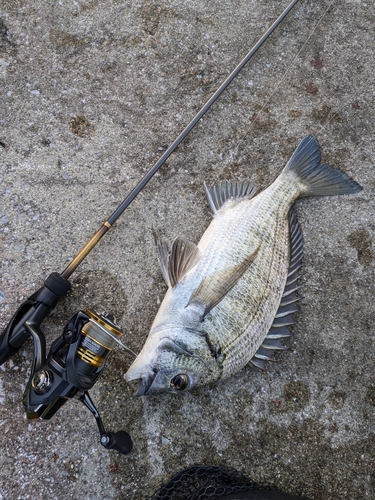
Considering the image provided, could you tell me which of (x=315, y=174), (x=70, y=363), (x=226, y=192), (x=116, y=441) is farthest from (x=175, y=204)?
(x=116, y=441)

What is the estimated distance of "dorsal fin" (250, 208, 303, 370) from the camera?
2.78 meters

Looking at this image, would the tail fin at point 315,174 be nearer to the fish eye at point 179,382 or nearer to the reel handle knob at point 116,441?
the fish eye at point 179,382

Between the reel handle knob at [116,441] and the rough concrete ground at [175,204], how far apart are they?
13.3 inches

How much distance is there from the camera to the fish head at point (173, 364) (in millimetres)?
2430

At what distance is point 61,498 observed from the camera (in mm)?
2547

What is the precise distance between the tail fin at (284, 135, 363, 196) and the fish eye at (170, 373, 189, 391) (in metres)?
1.63

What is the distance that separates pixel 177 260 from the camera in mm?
2734

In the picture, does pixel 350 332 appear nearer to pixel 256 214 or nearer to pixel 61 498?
pixel 256 214

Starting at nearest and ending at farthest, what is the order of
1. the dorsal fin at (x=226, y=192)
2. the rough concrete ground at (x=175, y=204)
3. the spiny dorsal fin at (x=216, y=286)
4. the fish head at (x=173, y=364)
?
1. the fish head at (x=173, y=364)
2. the spiny dorsal fin at (x=216, y=286)
3. the rough concrete ground at (x=175, y=204)
4. the dorsal fin at (x=226, y=192)

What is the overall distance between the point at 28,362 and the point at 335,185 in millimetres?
2582

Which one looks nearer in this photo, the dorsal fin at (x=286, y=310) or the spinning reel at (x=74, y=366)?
the spinning reel at (x=74, y=366)

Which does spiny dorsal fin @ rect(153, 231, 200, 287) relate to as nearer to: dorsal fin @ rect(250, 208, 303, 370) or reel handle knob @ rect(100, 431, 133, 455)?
dorsal fin @ rect(250, 208, 303, 370)

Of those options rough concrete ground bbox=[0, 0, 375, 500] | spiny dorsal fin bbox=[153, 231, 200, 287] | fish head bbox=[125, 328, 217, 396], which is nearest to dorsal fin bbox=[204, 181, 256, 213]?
rough concrete ground bbox=[0, 0, 375, 500]

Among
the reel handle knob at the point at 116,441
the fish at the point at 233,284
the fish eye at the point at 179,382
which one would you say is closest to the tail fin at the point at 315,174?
the fish at the point at 233,284
